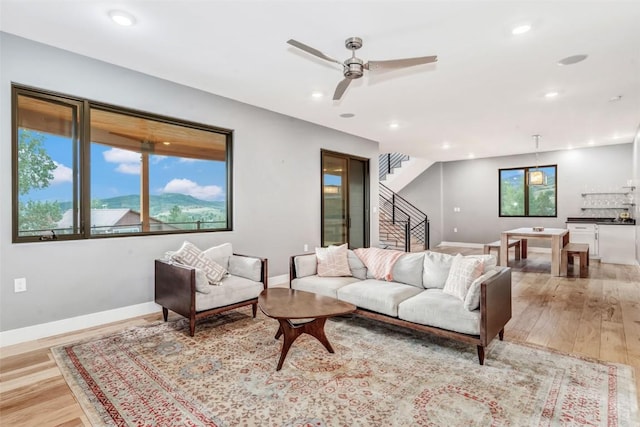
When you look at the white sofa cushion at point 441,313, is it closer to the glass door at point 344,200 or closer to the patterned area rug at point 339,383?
the patterned area rug at point 339,383

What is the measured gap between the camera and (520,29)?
110 inches

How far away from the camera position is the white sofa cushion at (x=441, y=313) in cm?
265

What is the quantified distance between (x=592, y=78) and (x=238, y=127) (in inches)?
177

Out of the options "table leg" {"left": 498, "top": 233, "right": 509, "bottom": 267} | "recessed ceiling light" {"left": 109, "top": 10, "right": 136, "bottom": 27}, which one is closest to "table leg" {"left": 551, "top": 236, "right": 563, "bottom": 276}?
"table leg" {"left": 498, "top": 233, "right": 509, "bottom": 267}

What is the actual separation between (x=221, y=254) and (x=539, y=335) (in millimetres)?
3533

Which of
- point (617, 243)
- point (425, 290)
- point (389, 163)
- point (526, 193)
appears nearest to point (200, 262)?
point (425, 290)

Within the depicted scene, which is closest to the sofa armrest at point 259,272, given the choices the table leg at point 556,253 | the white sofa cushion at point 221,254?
the white sofa cushion at point 221,254

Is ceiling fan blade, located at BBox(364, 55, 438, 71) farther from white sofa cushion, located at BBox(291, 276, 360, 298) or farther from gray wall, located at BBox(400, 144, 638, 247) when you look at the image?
gray wall, located at BBox(400, 144, 638, 247)

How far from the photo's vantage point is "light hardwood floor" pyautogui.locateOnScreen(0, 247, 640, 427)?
2.10m

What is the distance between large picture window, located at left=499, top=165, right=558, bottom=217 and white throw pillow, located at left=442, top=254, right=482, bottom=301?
6.75m

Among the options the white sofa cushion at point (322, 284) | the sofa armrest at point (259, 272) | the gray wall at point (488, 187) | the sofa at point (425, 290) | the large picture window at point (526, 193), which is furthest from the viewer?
the large picture window at point (526, 193)

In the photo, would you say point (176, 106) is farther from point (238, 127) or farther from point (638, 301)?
point (638, 301)

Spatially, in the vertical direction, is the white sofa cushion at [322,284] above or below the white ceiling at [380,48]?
below

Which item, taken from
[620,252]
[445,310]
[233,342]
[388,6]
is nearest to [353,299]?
[445,310]
